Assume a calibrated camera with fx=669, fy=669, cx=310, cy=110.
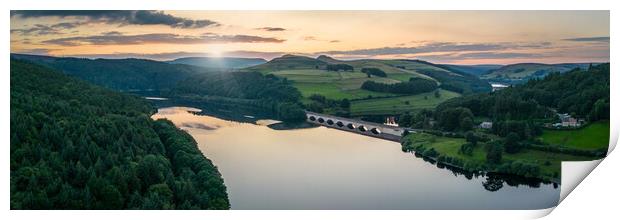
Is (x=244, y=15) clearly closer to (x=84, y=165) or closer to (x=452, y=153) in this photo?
(x=84, y=165)

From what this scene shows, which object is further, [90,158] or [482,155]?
[482,155]

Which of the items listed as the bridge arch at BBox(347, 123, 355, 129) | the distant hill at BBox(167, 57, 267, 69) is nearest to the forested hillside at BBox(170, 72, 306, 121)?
the bridge arch at BBox(347, 123, 355, 129)

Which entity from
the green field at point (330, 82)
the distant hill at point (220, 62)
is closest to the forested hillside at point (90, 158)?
the distant hill at point (220, 62)

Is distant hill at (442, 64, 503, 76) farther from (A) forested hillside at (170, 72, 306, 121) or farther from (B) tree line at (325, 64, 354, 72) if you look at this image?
(A) forested hillside at (170, 72, 306, 121)

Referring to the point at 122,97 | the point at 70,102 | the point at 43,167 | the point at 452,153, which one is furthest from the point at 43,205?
the point at 452,153

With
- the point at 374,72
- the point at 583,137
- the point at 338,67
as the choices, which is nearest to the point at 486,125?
the point at 583,137

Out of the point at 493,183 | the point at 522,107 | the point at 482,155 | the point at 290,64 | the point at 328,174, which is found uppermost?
the point at 290,64

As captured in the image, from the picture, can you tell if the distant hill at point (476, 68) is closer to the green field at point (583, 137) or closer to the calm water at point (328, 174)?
the green field at point (583, 137)

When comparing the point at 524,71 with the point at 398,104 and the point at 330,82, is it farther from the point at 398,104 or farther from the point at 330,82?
the point at 330,82
